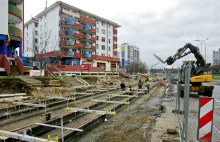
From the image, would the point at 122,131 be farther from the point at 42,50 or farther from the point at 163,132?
the point at 42,50

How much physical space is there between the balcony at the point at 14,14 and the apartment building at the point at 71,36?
10594mm

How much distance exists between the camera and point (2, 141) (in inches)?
196

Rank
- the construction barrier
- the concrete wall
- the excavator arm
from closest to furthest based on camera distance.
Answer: the construction barrier → the excavator arm → the concrete wall

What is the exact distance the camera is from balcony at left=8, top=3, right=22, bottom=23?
24.2m

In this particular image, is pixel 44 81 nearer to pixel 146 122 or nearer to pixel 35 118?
pixel 35 118

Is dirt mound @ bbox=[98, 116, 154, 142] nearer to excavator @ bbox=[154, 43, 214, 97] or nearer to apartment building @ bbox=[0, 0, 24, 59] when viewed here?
excavator @ bbox=[154, 43, 214, 97]

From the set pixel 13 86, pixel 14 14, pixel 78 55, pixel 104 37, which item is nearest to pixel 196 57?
pixel 13 86

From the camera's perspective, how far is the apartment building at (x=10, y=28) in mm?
22203

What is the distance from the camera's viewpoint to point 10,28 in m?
23.6

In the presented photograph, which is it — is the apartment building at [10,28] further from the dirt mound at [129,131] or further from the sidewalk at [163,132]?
the sidewalk at [163,132]

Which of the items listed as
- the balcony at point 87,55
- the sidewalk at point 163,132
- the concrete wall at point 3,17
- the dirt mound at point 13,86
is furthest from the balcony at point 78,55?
the sidewalk at point 163,132

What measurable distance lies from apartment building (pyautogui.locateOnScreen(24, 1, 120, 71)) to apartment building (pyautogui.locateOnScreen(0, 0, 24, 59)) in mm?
10012

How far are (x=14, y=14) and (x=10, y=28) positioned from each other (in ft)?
7.59

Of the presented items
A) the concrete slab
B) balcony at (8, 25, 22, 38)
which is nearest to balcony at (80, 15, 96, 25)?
balcony at (8, 25, 22, 38)
